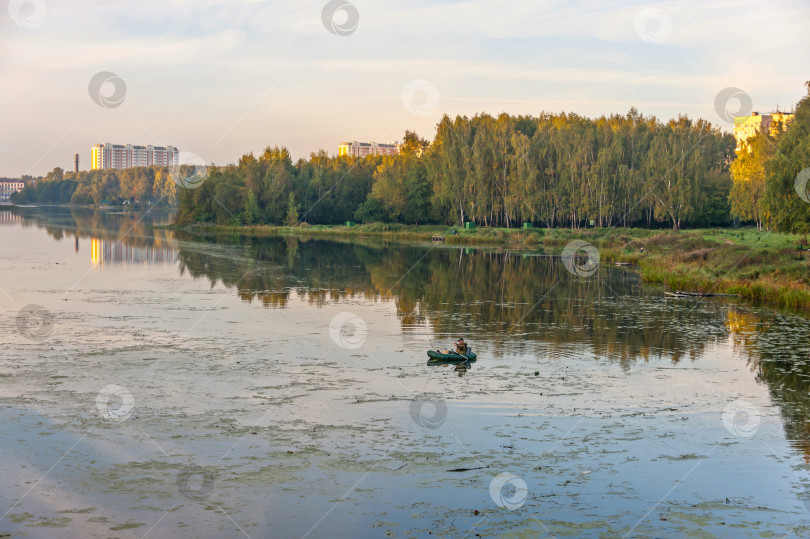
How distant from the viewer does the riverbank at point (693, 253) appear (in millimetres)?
33250

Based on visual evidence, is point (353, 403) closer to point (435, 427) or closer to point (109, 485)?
point (435, 427)

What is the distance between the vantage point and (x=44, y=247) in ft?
191

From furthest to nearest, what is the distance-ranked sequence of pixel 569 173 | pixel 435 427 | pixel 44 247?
pixel 569 173 → pixel 44 247 → pixel 435 427

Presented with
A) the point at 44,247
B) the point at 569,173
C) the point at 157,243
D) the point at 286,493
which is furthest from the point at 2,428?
the point at 569,173

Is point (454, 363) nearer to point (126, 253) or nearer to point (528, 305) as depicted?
point (528, 305)

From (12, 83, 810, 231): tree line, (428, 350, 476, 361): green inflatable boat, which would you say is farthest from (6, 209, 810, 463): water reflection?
(12, 83, 810, 231): tree line

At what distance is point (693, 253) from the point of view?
1709 inches

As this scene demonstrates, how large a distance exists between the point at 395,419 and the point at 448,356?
5.03 meters

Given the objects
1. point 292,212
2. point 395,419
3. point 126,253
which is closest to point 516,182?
point 292,212

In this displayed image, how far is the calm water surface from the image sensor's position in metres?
10.4

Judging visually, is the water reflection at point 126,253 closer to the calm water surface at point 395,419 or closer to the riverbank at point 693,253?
the calm water surface at point 395,419

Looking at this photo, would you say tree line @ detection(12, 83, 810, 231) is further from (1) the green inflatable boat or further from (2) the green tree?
(1) the green inflatable boat

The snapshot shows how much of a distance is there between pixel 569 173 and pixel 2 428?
68979mm

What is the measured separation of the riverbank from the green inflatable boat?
57.3 feet
